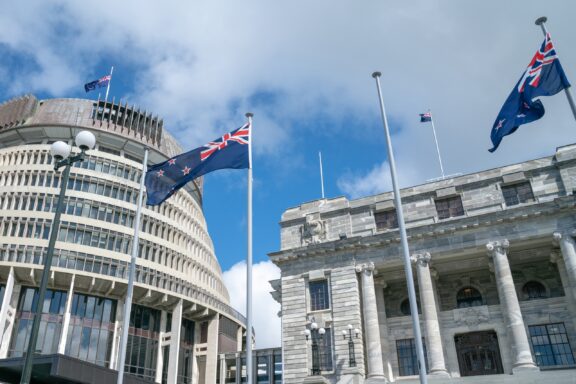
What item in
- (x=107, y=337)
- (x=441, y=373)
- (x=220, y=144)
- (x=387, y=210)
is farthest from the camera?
(x=107, y=337)

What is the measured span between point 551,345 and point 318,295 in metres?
17.3

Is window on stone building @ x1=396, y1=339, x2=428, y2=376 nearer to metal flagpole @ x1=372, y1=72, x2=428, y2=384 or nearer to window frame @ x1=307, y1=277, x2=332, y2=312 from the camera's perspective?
window frame @ x1=307, y1=277, x2=332, y2=312

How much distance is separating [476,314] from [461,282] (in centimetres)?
364

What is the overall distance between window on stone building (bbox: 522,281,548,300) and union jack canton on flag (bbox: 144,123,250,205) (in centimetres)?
2699

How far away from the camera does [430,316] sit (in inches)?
1428

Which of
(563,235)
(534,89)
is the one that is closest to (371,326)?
(563,235)

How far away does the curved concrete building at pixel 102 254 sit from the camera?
60688 millimetres

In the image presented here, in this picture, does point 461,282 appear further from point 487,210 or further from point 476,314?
point 487,210

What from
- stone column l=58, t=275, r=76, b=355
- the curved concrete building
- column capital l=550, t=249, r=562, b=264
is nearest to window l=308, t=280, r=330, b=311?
column capital l=550, t=249, r=562, b=264

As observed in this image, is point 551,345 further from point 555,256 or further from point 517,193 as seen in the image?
point 517,193

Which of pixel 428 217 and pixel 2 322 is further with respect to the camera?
pixel 2 322

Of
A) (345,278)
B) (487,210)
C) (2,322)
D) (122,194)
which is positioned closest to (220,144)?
(345,278)

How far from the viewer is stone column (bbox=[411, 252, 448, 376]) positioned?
3494 centimetres

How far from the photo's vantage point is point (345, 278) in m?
40.5
